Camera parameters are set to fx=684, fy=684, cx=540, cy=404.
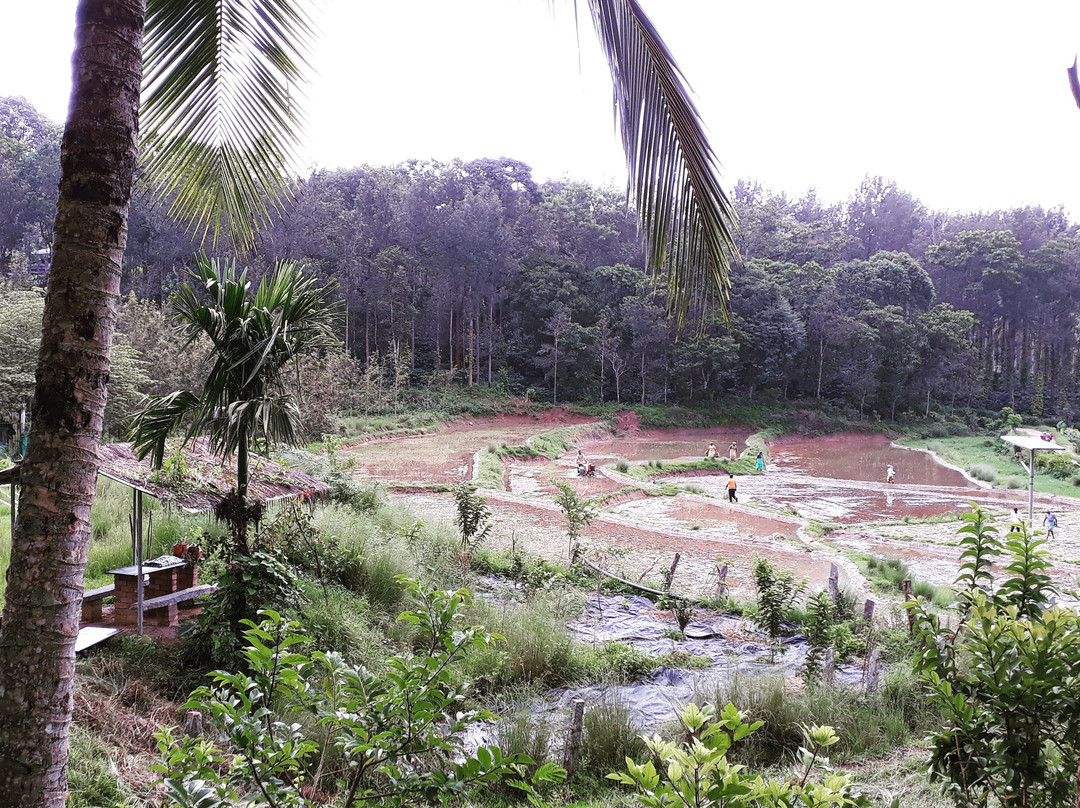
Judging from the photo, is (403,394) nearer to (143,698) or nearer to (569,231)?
(569,231)

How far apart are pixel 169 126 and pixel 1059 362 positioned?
59.3 m

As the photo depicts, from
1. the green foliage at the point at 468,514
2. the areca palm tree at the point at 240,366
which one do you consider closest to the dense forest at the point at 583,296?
the green foliage at the point at 468,514

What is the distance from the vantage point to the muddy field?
12.3m

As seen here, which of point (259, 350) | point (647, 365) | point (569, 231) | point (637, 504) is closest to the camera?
point (259, 350)

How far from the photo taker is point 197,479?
5.50 meters

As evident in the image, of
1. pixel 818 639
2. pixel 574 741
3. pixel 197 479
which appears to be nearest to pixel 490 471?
pixel 818 639

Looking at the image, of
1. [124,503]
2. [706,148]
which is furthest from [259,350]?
[124,503]

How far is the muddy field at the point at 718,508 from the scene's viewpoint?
1230cm

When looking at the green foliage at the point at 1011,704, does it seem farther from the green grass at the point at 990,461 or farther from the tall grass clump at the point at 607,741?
the green grass at the point at 990,461

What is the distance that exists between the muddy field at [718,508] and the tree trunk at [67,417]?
19.6ft

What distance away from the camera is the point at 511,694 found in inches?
219

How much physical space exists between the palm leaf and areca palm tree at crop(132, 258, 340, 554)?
328 centimetres

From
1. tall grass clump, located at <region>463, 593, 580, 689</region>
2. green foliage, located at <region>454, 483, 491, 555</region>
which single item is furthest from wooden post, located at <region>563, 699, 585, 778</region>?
green foliage, located at <region>454, 483, 491, 555</region>

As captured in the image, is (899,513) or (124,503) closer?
(124,503)
